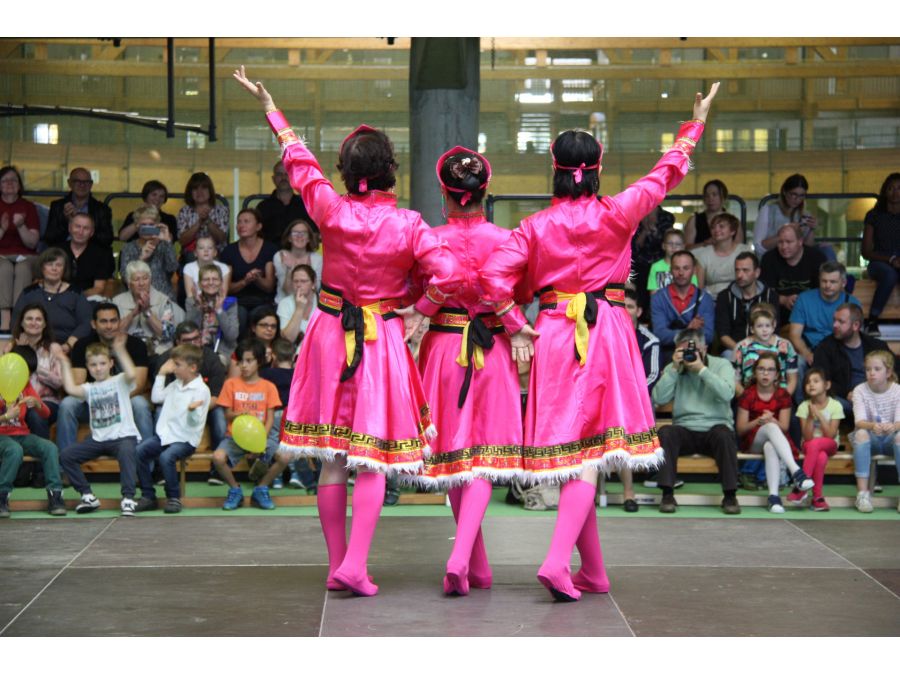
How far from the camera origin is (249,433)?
26.7 feet

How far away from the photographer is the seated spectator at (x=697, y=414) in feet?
26.6

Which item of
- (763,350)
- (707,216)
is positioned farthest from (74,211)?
(763,350)

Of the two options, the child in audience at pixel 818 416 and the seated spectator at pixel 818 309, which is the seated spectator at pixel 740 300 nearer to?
the seated spectator at pixel 818 309

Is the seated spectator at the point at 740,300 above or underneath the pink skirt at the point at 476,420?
above

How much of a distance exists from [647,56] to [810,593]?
776cm

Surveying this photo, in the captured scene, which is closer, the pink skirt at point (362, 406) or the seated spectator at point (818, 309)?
the pink skirt at point (362, 406)

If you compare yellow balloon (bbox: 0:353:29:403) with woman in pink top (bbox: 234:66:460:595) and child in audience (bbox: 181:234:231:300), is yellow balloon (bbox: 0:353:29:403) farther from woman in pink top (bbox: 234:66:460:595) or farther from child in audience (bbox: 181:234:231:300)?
woman in pink top (bbox: 234:66:460:595)

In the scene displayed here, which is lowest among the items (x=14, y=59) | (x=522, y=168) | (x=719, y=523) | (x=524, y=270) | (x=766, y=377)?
(x=719, y=523)

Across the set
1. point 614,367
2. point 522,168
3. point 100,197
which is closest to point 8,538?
point 614,367

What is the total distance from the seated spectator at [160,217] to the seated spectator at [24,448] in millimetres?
2250

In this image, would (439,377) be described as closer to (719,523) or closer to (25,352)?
(719,523)

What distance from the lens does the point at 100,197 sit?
39.0 feet

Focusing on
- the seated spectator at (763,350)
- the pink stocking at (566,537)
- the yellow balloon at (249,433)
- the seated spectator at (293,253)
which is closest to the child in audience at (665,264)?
the seated spectator at (763,350)

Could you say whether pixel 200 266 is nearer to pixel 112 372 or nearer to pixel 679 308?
pixel 112 372
